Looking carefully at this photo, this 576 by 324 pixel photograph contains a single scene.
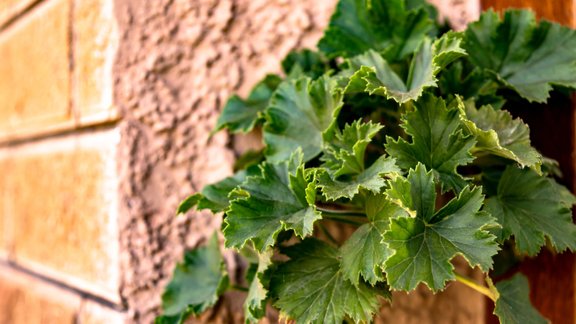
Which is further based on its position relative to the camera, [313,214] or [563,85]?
[563,85]

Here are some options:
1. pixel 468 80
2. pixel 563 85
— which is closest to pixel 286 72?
pixel 468 80

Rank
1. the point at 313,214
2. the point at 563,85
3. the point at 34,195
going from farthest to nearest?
the point at 34,195, the point at 563,85, the point at 313,214

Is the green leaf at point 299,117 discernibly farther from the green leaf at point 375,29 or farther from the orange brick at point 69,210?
the orange brick at point 69,210

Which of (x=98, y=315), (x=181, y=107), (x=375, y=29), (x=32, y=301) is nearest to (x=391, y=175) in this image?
(x=375, y=29)

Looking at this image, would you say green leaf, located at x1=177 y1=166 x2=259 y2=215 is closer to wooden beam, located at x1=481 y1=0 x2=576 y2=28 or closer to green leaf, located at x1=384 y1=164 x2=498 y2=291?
green leaf, located at x1=384 y1=164 x2=498 y2=291

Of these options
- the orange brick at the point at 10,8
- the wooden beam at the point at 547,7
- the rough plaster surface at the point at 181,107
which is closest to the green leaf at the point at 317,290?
the rough plaster surface at the point at 181,107

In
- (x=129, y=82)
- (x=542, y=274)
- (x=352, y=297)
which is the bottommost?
(x=542, y=274)

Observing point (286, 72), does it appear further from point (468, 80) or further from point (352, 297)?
point (352, 297)
